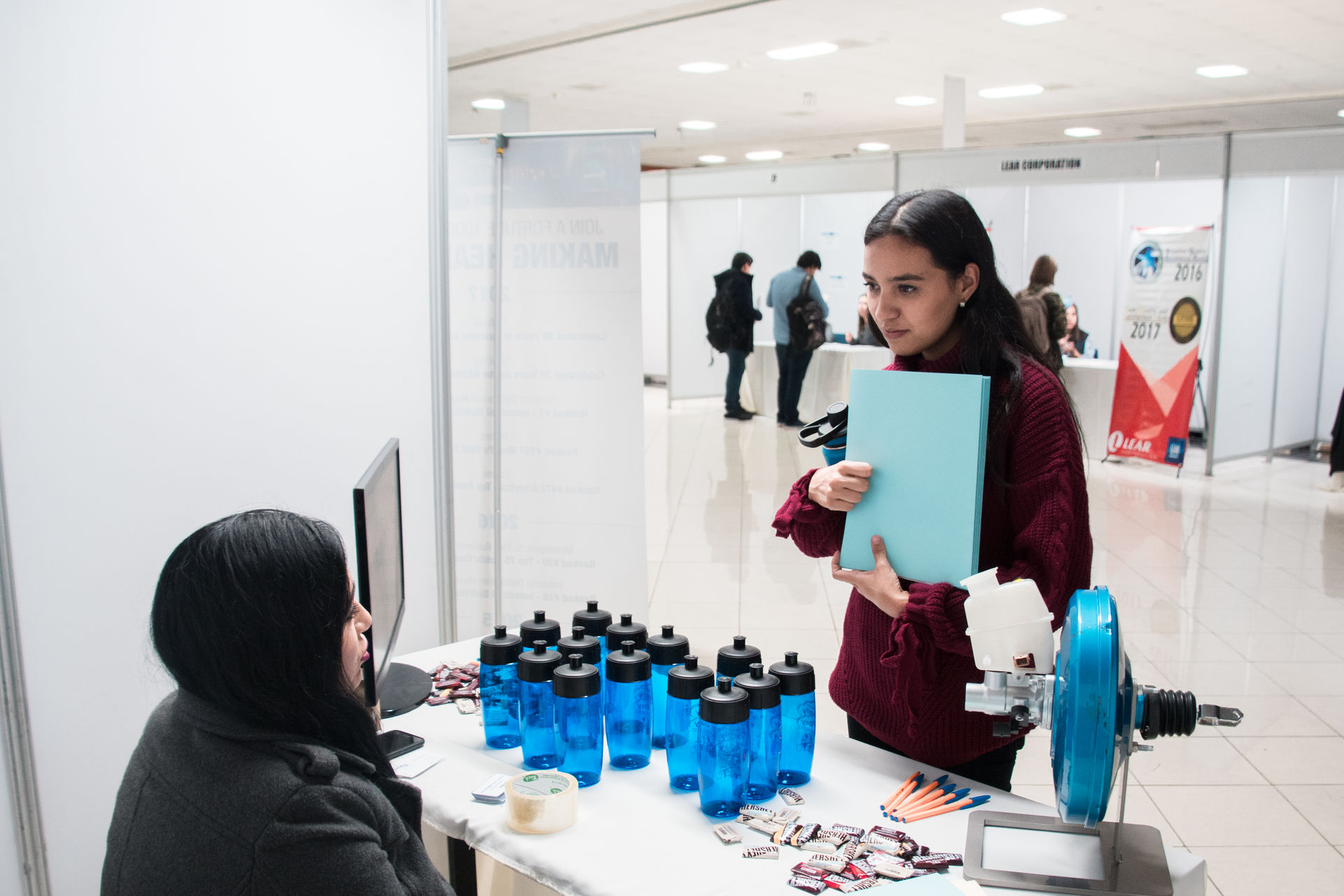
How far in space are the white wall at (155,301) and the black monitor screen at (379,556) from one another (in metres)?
0.63

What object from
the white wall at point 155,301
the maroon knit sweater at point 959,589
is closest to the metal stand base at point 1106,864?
the maroon knit sweater at point 959,589

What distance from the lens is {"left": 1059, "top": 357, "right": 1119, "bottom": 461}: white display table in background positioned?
820cm

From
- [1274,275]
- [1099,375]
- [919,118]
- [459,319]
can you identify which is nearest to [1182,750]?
[459,319]

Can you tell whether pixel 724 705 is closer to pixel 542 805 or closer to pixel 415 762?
pixel 542 805

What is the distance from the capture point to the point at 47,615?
1972 mm

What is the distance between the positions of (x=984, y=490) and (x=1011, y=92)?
9.08 meters

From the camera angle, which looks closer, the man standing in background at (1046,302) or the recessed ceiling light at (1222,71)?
the man standing in background at (1046,302)

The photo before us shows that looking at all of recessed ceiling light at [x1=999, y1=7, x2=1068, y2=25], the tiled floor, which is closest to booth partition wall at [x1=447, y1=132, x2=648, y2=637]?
the tiled floor

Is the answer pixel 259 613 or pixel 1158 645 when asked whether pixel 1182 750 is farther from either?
pixel 259 613

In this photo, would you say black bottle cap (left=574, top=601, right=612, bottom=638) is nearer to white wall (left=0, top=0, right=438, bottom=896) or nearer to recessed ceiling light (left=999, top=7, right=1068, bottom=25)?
white wall (left=0, top=0, right=438, bottom=896)

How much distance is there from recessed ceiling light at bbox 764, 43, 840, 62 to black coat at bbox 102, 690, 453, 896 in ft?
24.4

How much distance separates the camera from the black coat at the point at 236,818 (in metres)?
0.95

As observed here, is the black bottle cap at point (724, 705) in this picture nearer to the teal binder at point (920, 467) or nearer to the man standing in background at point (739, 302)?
the teal binder at point (920, 467)

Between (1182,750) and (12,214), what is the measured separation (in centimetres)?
360
